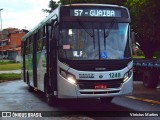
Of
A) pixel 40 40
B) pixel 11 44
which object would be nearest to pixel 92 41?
pixel 40 40

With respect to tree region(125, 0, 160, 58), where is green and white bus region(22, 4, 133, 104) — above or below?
below

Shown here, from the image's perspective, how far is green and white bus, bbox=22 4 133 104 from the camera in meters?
11.9

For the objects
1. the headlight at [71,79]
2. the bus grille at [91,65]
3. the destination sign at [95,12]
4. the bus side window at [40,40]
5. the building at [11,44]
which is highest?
the destination sign at [95,12]

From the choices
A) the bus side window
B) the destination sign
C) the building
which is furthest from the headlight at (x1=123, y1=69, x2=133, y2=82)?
the building

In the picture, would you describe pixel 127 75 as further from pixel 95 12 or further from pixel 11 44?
pixel 11 44

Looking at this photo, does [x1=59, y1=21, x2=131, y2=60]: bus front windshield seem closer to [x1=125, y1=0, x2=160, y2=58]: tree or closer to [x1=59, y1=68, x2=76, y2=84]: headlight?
[x1=59, y1=68, x2=76, y2=84]: headlight

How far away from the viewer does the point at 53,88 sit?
12.7m

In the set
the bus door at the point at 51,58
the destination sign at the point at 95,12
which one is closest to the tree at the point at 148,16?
the destination sign at the point at 95,12

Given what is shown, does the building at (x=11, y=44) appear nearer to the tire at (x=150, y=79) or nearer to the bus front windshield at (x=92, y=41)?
the tire at (x=150, y=79)

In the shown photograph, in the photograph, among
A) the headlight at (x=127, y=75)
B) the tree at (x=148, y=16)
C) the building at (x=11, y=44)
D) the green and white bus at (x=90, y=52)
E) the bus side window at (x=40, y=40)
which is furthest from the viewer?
the building at (x=11, y=44)

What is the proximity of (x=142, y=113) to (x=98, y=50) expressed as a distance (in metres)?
2.24

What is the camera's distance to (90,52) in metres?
12.1

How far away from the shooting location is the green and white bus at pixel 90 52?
11945 millimetres

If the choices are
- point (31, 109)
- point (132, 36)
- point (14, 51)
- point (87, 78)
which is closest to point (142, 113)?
point (87, 78)
